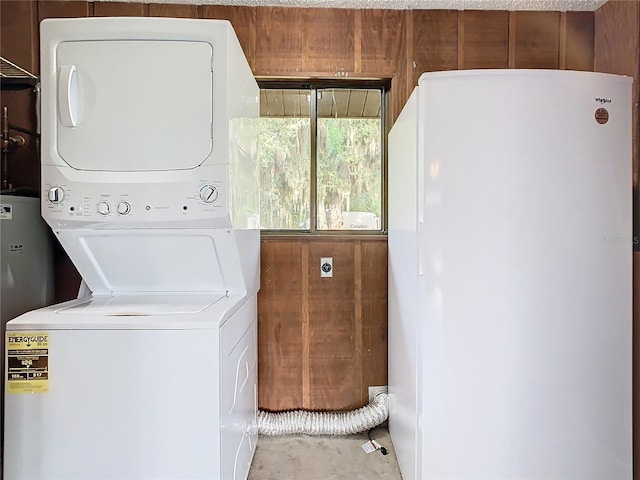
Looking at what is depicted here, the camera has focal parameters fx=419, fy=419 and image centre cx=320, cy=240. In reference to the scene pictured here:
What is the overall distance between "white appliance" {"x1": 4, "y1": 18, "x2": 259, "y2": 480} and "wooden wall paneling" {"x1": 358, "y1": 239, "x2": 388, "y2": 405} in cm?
75

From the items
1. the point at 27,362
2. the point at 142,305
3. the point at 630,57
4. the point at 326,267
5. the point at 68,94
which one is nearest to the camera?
the point at 27,362

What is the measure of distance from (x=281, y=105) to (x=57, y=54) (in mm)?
1182

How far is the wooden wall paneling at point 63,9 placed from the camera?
2.15m

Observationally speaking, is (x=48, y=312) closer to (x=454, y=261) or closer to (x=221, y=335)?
(x=221, y=335)

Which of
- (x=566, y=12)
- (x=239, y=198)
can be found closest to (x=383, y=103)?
(x=566, y=12)

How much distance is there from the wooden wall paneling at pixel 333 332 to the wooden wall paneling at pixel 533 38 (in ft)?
4.46

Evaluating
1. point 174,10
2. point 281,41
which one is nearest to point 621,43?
point 281,41

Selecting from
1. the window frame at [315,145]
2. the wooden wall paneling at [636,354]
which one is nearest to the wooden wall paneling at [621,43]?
the wooden wall paneling at [636,354]

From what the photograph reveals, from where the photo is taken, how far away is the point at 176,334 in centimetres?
126

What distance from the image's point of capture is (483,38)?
222cm

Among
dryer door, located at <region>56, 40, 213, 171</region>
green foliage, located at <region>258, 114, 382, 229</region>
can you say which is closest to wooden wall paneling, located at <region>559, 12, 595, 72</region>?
green foliage, located at <region>258, 114, 382, 229</region>

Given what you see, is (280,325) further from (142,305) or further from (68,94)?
(68,94)

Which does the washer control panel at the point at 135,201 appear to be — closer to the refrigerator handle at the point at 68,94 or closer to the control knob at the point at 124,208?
the control knob at the point at 124,208

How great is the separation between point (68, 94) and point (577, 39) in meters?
2.43
